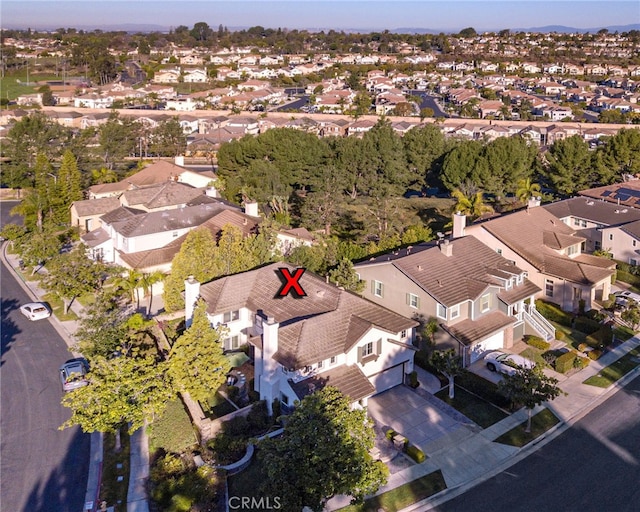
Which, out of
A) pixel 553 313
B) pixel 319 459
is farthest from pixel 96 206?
pixel 319 459

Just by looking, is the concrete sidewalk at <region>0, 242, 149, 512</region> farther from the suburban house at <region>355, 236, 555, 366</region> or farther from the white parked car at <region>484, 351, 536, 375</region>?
the white parked car at <region>484, 351, 536, 375</region>

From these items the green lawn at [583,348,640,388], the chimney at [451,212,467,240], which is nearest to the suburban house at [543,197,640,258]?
the chimney at [451,212,467,240]

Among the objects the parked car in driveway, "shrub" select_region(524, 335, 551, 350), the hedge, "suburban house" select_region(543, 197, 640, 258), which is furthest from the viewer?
"suburban house" select_region(543, 197, 640, 258)

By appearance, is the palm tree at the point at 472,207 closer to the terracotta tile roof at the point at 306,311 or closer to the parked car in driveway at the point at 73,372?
the terracotta tile roof at the point at 306,311

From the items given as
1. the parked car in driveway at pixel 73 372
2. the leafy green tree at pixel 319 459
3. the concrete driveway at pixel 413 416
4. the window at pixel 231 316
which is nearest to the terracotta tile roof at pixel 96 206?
the parked car in driveway at pixel 73 372

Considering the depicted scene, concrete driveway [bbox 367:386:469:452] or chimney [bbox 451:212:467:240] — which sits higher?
chimney [bbox 451:212:467:240]

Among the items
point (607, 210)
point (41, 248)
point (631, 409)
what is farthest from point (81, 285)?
point (607, 210)
